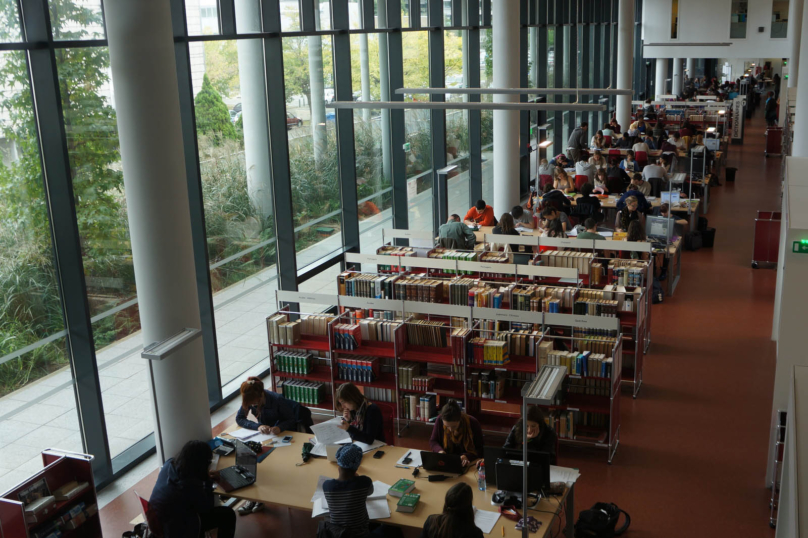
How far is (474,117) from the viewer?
1462cm

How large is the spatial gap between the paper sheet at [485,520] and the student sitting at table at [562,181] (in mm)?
9468

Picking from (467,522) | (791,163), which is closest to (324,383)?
(467,522)

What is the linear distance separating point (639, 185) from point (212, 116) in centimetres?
764

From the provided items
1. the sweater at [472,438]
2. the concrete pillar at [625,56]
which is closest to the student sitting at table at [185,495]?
the sweater at [472,438]

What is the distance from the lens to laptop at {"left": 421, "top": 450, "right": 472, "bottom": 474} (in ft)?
18.3

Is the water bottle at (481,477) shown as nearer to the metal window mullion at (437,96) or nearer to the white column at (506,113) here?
the metal window mullion at (437,96)

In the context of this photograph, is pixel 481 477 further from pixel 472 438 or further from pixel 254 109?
pixel 254 109

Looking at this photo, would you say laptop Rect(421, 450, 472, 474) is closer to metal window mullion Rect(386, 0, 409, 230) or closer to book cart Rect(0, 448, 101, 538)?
book cart Rect(0, 448, 101, 538)

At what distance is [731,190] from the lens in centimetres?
1802

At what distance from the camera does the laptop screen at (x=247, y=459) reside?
580cm

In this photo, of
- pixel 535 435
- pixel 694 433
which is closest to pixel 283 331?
pixel 535 435

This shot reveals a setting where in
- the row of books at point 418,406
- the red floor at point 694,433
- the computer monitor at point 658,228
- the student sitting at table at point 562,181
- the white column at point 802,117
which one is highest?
the white column at point 802,117

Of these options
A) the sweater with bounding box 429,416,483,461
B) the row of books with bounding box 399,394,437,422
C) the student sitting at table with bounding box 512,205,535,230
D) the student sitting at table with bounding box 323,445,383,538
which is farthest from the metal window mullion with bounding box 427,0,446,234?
the student sitting at table with bounding box 323,445,383,538

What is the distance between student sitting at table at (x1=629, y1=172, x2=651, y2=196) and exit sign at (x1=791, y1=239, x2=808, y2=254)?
705 cm
